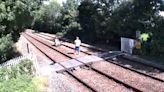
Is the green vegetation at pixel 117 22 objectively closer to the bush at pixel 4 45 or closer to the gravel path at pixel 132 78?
the gravel path at pixel 132 78

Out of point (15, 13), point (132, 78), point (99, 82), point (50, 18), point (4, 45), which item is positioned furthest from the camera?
point (50, 18)

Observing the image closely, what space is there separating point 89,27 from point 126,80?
25173mm

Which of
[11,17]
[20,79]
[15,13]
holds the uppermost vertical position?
[15,13]

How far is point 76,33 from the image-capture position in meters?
45.0

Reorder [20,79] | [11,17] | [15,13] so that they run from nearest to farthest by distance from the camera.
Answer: [20,79] → [11,17] → [15,13]

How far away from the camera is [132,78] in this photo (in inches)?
672

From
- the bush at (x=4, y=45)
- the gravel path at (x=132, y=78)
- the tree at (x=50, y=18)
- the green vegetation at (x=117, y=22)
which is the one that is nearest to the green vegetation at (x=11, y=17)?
the bush at (x=4, y=45)

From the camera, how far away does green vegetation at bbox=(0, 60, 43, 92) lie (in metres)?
13.1

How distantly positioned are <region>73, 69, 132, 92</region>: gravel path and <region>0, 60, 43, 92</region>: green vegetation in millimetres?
2740

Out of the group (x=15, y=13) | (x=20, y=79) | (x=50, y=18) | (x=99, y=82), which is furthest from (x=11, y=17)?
(x=50, y=18)

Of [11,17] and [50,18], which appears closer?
[11,17]

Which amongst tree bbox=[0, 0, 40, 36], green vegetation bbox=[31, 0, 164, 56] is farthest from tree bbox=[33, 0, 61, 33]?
tree bbox=[0, 0, 40, 36]

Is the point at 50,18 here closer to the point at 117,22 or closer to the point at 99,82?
the point at 117,22

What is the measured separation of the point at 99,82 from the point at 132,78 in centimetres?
188
